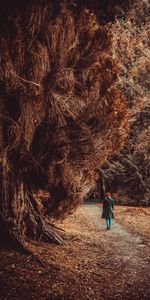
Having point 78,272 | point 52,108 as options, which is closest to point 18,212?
point 78,272

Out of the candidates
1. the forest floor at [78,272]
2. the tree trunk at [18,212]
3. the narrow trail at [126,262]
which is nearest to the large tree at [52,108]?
the tree trunk at [18,212]

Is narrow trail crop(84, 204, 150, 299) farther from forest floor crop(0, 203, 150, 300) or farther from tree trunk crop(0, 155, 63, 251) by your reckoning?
tree trunk crop(0, 155, 63, 251)

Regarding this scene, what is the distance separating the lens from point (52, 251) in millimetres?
7848

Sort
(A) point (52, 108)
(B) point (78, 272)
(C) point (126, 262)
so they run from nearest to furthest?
(B) point (78, 272), (A) point (52, 108), (C) point (126, 262)

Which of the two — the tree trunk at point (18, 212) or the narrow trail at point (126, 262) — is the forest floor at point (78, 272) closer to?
the narrow trail at point (126, 262)

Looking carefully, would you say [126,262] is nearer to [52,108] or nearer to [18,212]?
[18,212]

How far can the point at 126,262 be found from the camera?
27.4 feet

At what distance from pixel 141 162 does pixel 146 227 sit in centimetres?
1088

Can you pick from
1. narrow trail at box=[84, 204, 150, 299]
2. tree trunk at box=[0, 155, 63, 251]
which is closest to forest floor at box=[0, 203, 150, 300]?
narrow trail at box=[84, 204, 150, 299]

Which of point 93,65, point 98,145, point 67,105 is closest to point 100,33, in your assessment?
point 93,65

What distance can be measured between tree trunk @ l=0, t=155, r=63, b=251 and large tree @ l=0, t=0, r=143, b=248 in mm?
23

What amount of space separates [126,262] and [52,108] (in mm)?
4305

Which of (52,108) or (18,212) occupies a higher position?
(52,108)

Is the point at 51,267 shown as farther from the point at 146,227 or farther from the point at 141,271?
the point at 146,227
